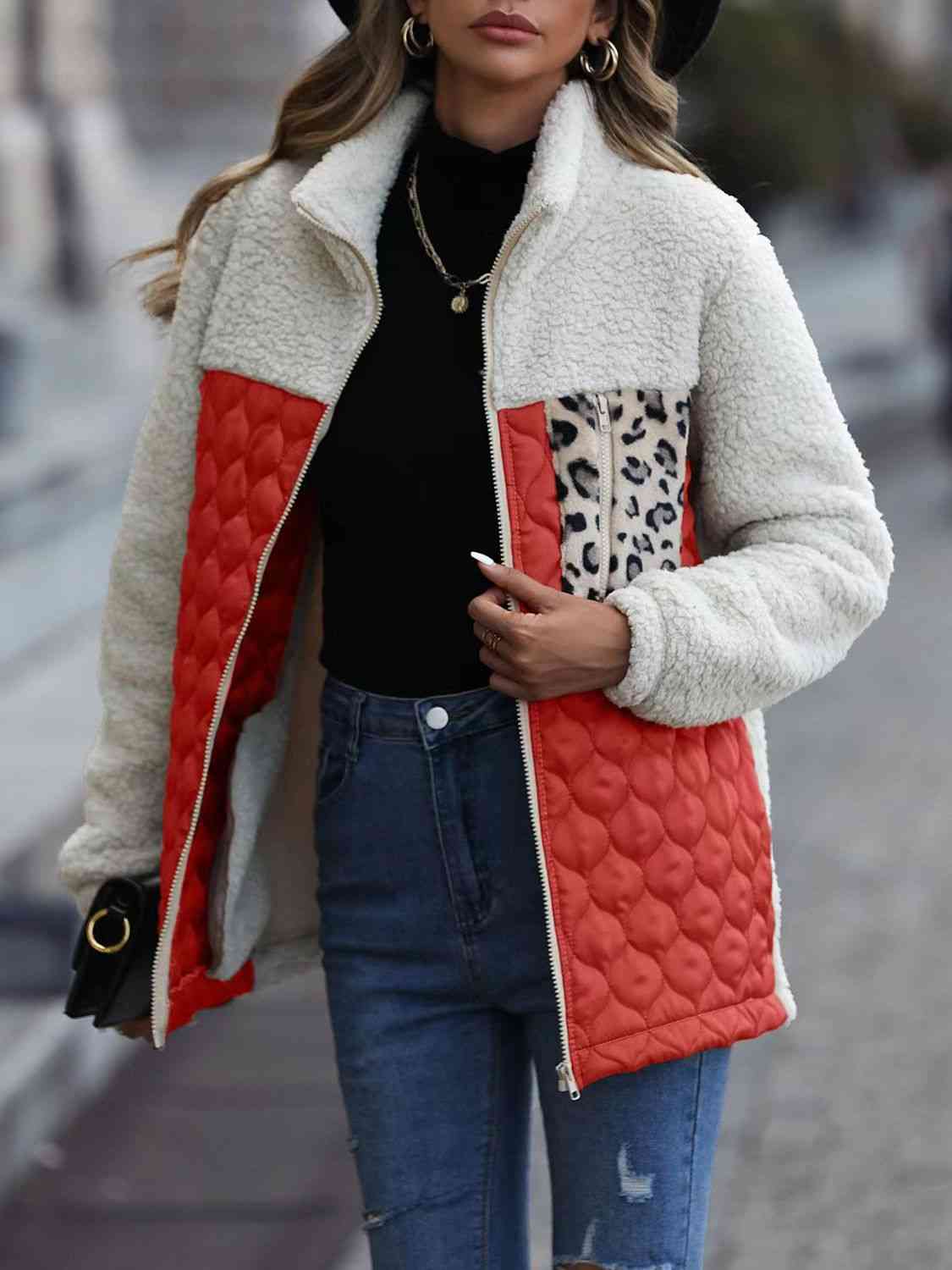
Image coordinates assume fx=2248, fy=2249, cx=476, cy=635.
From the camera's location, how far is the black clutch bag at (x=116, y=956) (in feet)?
7.86

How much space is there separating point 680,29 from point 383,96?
0.31 meters

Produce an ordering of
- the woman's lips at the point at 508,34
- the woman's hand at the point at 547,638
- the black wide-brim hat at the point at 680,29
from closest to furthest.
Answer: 1. the woman's hand at the point at 547,638
2. the woman's lips at the point at 508,34
3. the black wide-brim hat at the point at 680,29

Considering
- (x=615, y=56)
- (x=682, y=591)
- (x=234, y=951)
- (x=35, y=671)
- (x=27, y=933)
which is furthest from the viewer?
(x=35, y=671)

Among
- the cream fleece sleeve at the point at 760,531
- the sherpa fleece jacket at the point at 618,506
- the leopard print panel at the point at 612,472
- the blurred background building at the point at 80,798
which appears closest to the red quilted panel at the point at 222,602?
the sherpa fleece jacket at the point at 618,506

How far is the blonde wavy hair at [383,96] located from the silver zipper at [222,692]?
137 mm

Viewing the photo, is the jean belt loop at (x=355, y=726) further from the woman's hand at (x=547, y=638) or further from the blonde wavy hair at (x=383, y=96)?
the blonde wavy hair at (x=383, y=96)

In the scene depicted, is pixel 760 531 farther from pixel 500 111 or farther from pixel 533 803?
pixel 500 111

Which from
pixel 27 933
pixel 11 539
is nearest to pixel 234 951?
pixel 27 933

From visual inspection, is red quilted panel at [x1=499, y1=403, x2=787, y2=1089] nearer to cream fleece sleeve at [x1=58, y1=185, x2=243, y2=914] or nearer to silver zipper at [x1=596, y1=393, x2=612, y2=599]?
silver zipper at [x1=596, y1=393, x2=612, y2=599]

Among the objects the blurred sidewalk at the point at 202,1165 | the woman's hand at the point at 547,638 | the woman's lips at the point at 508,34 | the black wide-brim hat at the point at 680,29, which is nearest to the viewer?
the woman's hand at the point at 547,638

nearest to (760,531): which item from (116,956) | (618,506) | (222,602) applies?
(618,506)

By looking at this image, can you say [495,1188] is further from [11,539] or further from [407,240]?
[11,539]

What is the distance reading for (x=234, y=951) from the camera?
2412 millimetres

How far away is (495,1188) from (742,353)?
90cm
